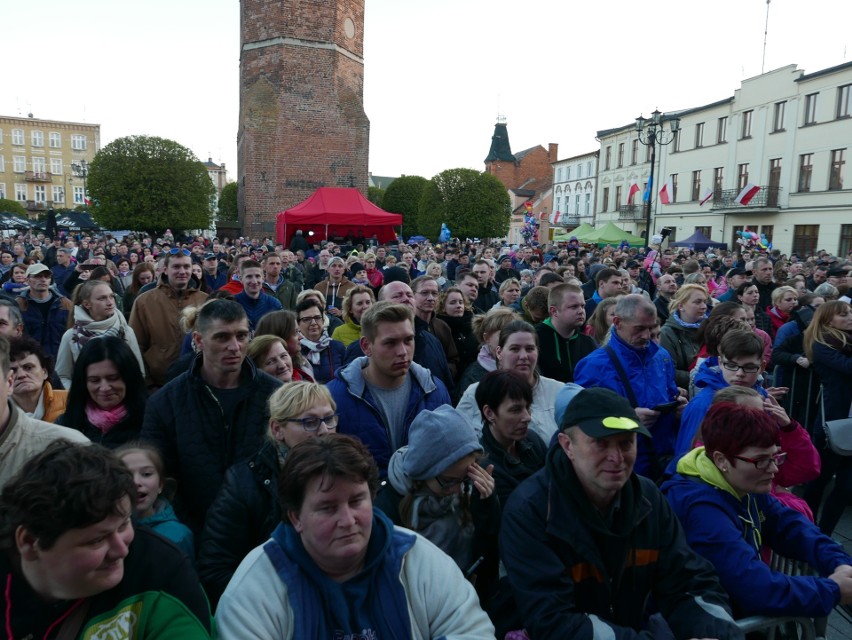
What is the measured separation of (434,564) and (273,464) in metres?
0.87

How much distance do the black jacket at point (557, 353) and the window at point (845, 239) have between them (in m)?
32.1

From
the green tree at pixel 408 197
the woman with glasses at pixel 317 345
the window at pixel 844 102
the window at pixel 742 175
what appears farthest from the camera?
the green tree at pixel 408 197

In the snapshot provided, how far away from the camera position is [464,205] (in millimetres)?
44562

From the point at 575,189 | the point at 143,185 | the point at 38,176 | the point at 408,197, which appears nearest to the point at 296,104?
the point at 143,185

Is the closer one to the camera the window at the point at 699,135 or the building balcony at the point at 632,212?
the window at the point at 699,135

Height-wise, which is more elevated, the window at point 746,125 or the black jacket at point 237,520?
the window at point 746,125

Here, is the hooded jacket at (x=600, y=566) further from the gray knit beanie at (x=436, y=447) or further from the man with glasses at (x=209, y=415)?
the man with glasses at (x=209, y=415)

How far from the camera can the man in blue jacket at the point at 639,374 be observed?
151 inches

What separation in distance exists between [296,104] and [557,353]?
26.1m

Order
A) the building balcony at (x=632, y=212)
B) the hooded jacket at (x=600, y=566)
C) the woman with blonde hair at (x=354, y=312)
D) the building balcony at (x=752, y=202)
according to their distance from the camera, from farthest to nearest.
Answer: the building balcony at (x=632, y=212)
the building balcony at (x=752, y=202)
the woman with blonde hair at (x=354, y=312)
the hooded jacket at (x=600, y=566)

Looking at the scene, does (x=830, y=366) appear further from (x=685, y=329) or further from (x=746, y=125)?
(x=746, y=125)

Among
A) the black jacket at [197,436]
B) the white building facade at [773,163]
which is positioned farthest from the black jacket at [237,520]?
the white building facade at [773,163]

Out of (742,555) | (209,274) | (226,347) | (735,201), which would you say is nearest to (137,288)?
(209,274)

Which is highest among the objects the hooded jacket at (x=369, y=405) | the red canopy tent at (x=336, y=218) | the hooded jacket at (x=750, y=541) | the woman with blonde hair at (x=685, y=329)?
the red canopy tent at (x=336, y=218)
